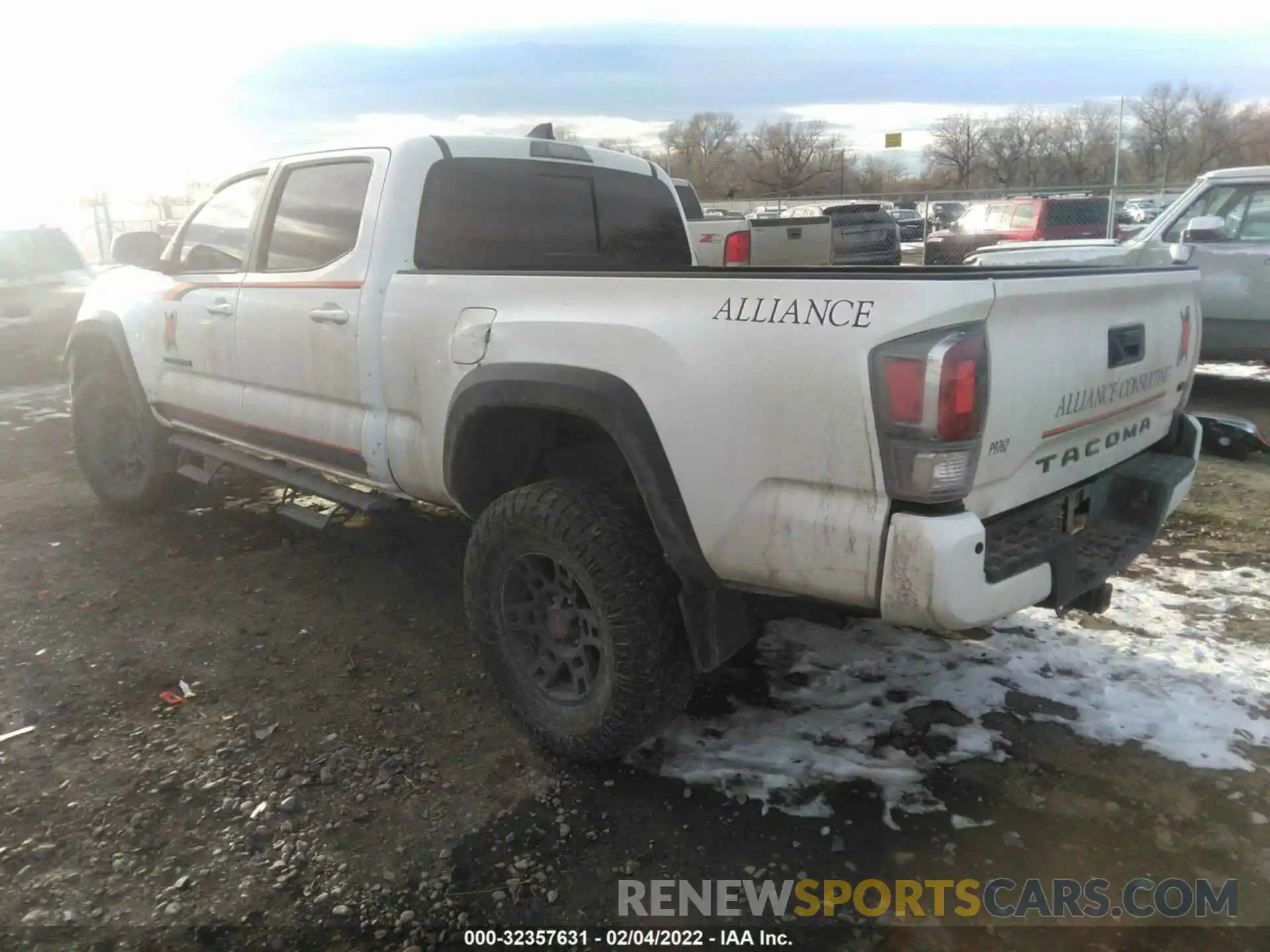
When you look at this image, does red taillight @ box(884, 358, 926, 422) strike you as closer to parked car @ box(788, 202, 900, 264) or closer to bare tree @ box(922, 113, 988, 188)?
parked car @ box(788, 202, 900, 264)

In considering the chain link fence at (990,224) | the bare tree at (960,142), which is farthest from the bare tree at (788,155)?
the chain link fence at (990,224)

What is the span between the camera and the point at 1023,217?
17.4 metres

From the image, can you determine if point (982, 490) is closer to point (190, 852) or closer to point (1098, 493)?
point (1098, 493)

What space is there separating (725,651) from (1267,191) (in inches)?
307

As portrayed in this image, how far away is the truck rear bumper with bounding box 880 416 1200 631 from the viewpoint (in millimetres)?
2299

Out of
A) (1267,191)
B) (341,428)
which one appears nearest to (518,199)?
(341,428)

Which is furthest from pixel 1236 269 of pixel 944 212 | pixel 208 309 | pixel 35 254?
pixel 944 212

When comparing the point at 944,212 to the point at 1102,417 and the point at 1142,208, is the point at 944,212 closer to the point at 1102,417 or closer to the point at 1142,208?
the point at 1142,208

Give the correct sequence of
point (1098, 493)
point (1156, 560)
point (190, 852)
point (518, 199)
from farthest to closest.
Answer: point (1156, 560)
point (518, 199)
point (1098, 493)
point (190, 852)

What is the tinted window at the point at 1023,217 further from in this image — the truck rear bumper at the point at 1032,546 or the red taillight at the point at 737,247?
the truck rear bumper at the point at 1032,546

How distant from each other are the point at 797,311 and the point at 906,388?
0.35m

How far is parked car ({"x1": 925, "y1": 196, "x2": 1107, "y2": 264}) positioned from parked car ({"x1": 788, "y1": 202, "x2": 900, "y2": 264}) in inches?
56.1

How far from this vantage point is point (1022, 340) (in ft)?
7.93

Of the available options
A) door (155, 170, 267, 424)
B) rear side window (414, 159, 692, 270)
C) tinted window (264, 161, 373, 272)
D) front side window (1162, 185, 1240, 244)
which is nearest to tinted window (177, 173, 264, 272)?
door (155, 170, 267, 424)
